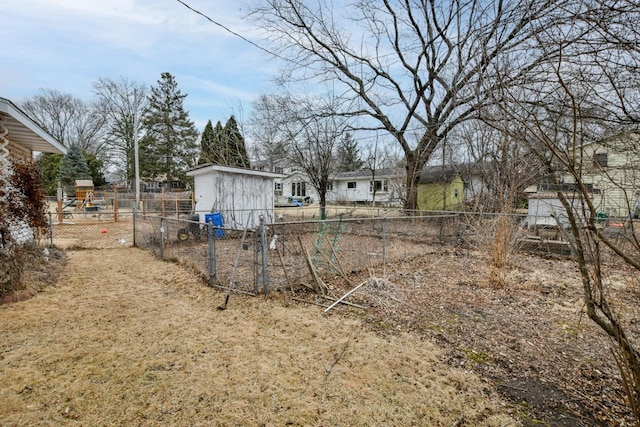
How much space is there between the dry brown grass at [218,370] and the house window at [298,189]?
1213 inches

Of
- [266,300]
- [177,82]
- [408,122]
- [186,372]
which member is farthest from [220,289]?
[177,82]

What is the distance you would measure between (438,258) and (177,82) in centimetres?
3484

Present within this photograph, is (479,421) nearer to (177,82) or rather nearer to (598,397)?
(598,397)

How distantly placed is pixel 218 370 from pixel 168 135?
34092 millimetres

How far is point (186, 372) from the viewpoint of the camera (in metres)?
2.78

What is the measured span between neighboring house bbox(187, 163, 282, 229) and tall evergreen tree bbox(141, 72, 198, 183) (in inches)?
902

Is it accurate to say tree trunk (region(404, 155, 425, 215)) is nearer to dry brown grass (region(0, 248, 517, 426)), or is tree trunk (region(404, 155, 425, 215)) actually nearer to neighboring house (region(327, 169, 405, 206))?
dry brown grass (region(0, 248, 517, 426))

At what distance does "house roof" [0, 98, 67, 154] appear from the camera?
5.25m

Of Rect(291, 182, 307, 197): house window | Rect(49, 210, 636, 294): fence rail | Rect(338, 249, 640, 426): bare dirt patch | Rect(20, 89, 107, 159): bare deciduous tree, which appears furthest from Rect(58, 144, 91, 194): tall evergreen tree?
Rect(338, 249, 640, 426): bare dirt patch

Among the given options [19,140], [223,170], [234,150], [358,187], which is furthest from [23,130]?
[358,187]

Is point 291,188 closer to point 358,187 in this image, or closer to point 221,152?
point 358,187

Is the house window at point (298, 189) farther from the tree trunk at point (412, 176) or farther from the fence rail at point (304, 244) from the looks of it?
the fence rail at point (304, 244)

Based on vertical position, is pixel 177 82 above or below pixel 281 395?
above

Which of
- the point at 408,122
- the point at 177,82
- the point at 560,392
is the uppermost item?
the point at 177,82
